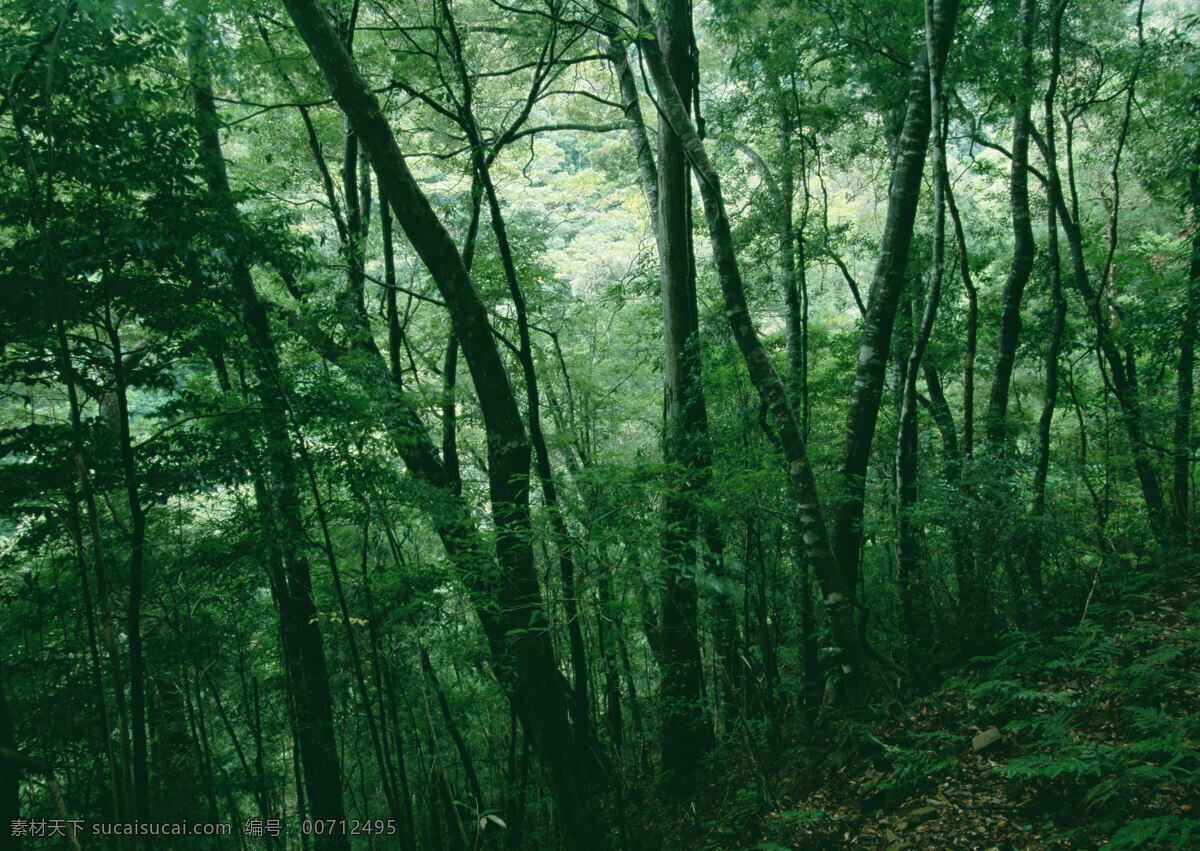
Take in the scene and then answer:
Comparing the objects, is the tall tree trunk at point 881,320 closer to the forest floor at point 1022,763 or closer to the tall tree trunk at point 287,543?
the forest floor at point 1022,763

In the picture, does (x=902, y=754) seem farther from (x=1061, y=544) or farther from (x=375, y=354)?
(x=375, y=354)

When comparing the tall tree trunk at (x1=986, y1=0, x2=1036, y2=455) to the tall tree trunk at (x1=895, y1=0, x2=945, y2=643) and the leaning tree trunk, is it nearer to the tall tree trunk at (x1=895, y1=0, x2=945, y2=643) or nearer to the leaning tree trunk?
the tall tree trunk at (x1=895, y1=0, x2=945, y2=643)

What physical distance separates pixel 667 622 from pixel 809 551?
2.18 m

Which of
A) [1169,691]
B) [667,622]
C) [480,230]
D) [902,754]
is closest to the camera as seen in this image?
[1169,691]

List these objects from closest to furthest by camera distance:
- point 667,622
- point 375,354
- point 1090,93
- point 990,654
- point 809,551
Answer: point 809,551 < point 990,654 < point 667,622 < point 375,354 < point 1090,93

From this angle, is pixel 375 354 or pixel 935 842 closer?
pixel 935 842

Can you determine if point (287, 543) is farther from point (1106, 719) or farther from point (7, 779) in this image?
point (1106, 719)

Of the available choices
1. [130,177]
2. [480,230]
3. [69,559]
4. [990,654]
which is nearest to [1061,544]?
[990,654]

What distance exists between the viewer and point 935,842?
10.5 feet

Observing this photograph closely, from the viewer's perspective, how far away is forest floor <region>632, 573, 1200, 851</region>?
2834 millimetres

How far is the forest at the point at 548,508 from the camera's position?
11.3ft

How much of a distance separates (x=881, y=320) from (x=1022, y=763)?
4068 mm

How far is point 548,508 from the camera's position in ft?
13.1

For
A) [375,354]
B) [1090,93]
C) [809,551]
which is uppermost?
[1090,93]
